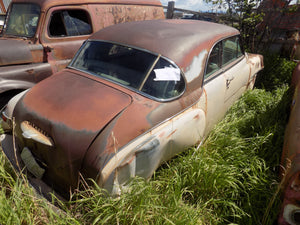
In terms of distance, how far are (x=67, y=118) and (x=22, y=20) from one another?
2.79 meters

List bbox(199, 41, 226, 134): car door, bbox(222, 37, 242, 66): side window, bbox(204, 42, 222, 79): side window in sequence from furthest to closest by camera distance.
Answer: bbox(222, 37, 242, 66): side window → bbox(204, 42, 222, 79): side window → bbox(199, 41, 226, 134): car door

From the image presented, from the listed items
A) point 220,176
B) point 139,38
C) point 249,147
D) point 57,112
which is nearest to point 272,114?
point 249,147

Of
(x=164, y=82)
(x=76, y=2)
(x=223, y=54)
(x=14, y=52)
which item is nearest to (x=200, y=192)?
(x=164, y=82)

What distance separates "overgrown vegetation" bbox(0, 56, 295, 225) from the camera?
162cm

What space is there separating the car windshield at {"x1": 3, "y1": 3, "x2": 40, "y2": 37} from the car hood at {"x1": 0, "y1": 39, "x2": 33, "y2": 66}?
0.99 ft

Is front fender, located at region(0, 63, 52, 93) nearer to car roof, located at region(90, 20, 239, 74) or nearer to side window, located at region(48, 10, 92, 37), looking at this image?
side window, located at region(48, 10, 92, 37)

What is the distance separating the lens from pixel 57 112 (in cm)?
178

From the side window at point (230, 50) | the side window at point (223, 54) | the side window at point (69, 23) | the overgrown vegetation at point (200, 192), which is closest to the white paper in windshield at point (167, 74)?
the side window at point (223, 54)

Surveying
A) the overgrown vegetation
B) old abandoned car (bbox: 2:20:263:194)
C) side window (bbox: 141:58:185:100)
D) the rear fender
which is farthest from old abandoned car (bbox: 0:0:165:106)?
the rear fender

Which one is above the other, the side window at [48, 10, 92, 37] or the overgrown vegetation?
the side window at [48, 10, 92, 37]

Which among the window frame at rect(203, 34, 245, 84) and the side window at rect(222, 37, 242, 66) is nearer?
the window frame at rect(203, 34, 245, 84)

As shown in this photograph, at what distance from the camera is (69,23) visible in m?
3.56

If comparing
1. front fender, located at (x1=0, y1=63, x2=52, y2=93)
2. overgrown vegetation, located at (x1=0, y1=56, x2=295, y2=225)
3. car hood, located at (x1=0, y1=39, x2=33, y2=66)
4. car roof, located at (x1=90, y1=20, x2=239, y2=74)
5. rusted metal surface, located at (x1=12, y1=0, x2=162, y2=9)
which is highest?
rusted metal surface, located at (x1=12, y1=0, x2=162, y2=9)

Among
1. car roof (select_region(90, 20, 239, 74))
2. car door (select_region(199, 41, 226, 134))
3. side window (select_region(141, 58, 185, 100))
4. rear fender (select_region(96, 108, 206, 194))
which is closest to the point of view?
rear fender (select_region(96, 108, 206, 194))
